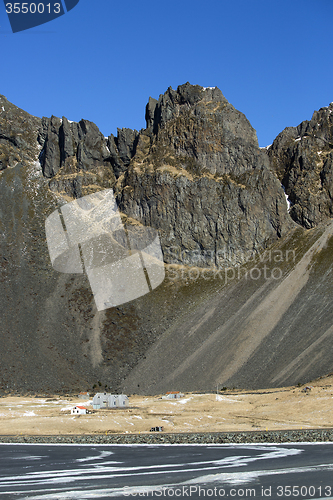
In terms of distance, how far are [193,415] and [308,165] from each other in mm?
74119

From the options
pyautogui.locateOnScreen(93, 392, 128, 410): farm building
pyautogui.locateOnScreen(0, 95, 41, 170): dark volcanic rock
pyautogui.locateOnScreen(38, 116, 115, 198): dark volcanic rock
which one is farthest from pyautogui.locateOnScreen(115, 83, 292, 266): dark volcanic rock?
pyautogui.locateOnScreen(93, 392, 128, 410): farm building

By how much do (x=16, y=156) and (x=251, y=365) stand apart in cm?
8333

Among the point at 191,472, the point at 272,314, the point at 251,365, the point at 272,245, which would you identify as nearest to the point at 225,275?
the point at 272,245

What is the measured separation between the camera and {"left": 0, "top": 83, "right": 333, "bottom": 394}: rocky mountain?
6350cm

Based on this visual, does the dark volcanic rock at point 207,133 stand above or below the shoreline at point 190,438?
above

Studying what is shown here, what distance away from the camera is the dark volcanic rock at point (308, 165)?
93562 mm

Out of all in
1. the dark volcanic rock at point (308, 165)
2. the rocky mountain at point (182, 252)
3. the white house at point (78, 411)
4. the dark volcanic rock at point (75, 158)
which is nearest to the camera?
the white house at point (78, 411)

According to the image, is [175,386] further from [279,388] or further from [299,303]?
[299,303]

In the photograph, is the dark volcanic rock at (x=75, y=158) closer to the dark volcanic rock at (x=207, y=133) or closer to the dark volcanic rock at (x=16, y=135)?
the dark volcanic rock at (x=16, y=135)

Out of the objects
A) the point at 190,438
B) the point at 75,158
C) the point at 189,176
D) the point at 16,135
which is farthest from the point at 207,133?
the point at 190,438

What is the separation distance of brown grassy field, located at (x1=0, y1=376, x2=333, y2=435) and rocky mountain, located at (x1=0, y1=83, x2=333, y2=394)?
33.3 feet

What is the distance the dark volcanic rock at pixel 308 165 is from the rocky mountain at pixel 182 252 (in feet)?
1.02

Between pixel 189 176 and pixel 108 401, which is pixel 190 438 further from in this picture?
pixel 189 176

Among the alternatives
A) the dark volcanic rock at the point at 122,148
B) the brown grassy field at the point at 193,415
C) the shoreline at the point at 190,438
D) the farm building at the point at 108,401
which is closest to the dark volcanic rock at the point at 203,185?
the dark volcanic rock at the point at 122,148
